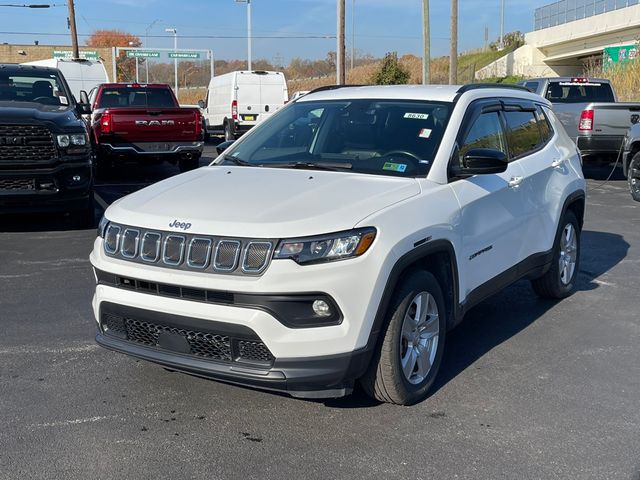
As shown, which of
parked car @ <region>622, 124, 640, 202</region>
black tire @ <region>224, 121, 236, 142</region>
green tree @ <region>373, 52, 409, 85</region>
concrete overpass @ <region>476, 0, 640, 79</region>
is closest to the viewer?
parked car @ <region>622, 124, 640, 202</region>

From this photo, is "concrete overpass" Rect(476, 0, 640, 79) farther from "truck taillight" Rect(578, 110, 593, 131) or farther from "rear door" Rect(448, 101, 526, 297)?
"rear door" Rect(448, 101, 526, 297)

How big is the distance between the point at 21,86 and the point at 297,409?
8189 millimetres

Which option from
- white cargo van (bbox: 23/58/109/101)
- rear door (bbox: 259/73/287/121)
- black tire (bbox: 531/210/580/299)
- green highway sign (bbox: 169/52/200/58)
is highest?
green highway sign (bbox: 169/52/200/58)

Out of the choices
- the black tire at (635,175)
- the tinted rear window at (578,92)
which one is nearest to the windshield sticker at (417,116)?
the black tire at (635,175)

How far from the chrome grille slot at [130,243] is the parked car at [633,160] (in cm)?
1055

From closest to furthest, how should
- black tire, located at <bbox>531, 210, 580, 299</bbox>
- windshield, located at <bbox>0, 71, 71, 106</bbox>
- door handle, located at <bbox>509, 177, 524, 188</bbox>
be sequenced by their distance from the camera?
door handle, located at <bbox>509, 177, 524, 188</bbox>
black tire, located at <bbox>531, 210, 580, 299</bbox>
windshield, located at <bbox>0, 71, 71, 106</bbox>

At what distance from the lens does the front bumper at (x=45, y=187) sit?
870 centimetres

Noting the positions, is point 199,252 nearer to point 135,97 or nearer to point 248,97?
point 135,97

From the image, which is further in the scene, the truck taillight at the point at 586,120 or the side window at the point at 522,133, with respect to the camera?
the truck taillight at the point at 586,120

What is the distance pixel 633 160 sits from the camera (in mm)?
12594

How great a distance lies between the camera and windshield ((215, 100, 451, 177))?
15.6 feet

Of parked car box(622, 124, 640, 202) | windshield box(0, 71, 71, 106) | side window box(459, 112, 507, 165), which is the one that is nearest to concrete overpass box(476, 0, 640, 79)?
parked car box(622, 124, 640, 202)

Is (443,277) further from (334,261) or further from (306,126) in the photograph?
(306,126)

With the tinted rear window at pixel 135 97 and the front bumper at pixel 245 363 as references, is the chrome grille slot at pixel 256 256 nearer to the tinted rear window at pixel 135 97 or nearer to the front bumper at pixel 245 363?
the front bumper at pixel 245 363
